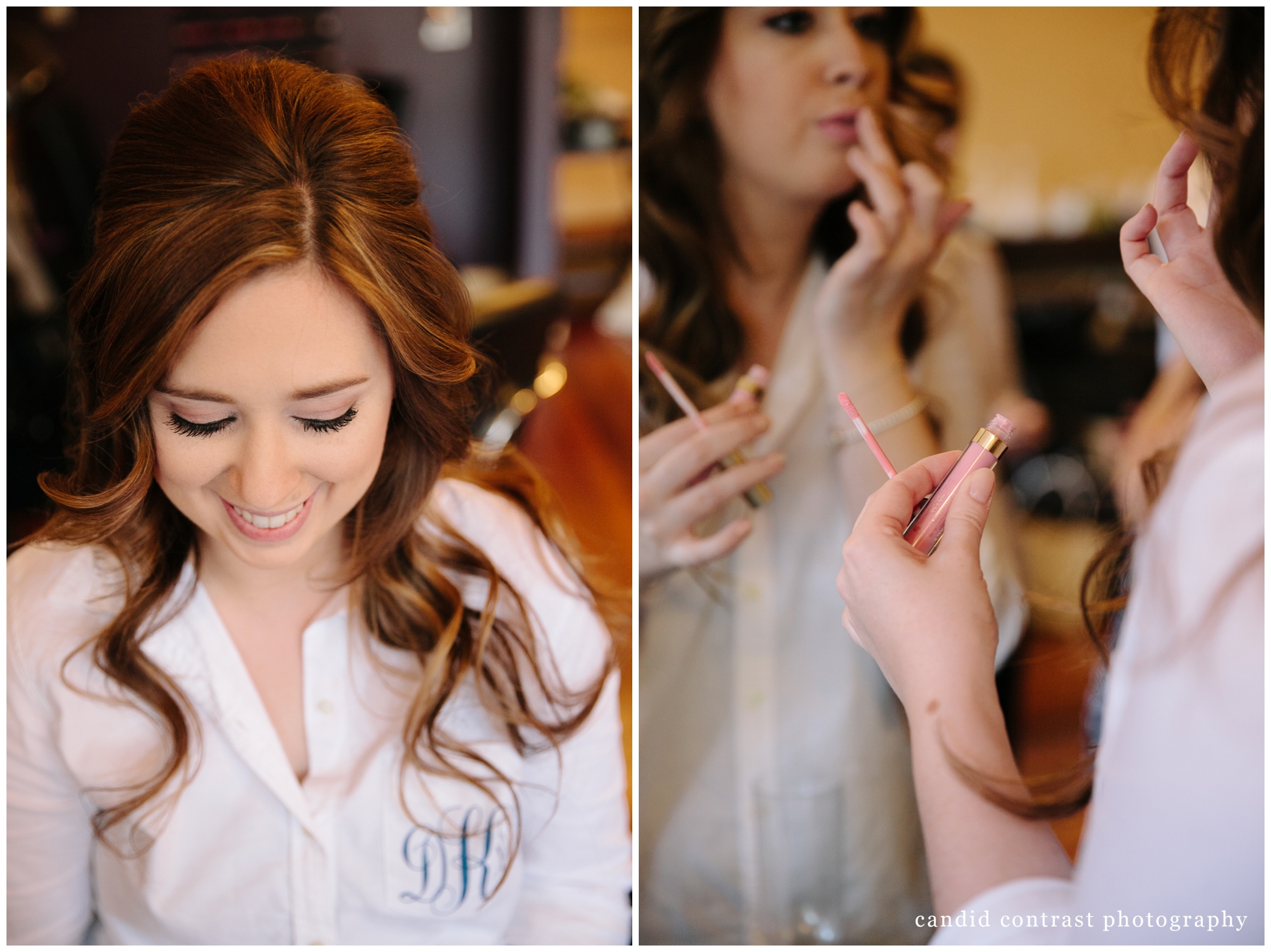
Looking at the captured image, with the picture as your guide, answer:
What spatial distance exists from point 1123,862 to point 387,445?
0.72 m

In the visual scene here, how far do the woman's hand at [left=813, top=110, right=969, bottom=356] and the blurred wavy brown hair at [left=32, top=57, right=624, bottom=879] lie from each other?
40cm

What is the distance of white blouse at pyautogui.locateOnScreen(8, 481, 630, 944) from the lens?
0.93 meters

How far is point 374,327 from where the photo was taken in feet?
2.65

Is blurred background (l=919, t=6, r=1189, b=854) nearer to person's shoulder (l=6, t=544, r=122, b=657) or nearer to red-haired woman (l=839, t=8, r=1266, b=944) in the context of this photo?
red-haired woman (l=839, t=8, r=1266, b=944)

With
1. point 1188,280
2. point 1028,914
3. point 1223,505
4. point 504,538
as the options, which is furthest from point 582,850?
point 1188,280

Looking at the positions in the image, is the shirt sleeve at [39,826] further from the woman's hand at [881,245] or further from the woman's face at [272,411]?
the woman's hand at [881,245]

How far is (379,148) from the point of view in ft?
2.65

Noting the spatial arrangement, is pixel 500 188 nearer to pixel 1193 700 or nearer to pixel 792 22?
pixel 792 22

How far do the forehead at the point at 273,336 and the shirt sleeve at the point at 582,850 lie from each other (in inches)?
18.9

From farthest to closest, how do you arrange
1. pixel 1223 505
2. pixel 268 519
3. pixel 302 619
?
pixel 302 619 < pixel 268 519 < pixel 1223 505

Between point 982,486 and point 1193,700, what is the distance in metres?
0.23

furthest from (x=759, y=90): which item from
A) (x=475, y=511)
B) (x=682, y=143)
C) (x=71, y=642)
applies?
(x=71, y=642)

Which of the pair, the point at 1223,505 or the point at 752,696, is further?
the point at 752,696

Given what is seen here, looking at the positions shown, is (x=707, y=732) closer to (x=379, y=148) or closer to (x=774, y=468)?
(x=774, y=468)
